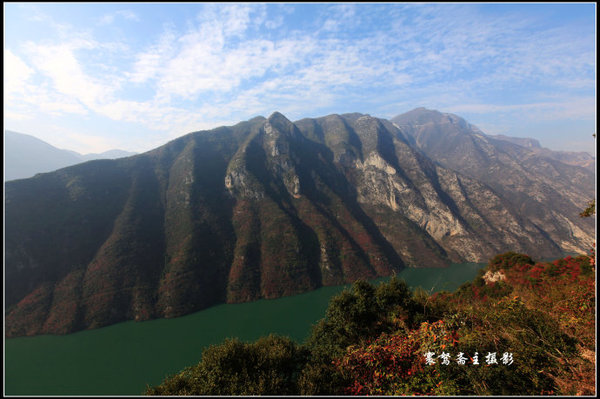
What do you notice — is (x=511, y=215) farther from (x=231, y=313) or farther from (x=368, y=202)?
(x=231, y=313)

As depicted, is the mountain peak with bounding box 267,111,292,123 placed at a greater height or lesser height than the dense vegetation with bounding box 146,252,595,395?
greater

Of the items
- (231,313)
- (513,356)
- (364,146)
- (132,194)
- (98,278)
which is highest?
Answer: (364,146)

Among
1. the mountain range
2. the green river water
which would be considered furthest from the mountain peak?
the green river water

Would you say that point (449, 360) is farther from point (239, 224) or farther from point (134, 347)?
point (239, 224)

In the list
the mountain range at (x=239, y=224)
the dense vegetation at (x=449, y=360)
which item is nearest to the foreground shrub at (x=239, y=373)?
the dense vegetation at (x=449, y=360)

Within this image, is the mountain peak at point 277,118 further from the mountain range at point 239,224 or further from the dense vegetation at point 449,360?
the dense vegetation at point 449,360

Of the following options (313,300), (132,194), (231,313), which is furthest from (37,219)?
(313,300)

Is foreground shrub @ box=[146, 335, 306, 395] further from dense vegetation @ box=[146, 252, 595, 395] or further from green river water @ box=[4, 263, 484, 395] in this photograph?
green river water @ box=[4, 263, 484, 395]
